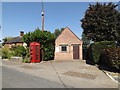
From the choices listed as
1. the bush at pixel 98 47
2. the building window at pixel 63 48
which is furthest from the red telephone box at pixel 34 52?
the bush at pixel 98 47

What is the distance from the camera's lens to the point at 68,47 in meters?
17.6

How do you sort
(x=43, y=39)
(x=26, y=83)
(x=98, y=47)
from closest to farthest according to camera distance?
(x=26, y=83) < (x=98, y=47) < (x=43, y=39)

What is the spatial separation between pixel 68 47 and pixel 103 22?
6.31m

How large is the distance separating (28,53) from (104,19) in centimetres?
1148

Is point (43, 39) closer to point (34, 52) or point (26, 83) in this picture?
point (34, 52)

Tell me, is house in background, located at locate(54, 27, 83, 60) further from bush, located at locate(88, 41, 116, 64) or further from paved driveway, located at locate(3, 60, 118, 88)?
paved driveway, located at locate(3, 60, 118, 88)

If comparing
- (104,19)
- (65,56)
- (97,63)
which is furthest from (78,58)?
(104,19)

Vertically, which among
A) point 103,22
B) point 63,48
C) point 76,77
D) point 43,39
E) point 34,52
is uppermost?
point 103,22

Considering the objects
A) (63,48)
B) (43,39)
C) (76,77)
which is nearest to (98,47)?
(76,77)

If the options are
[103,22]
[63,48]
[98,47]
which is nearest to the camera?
Result: [98,47]

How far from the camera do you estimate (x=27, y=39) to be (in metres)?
15.4

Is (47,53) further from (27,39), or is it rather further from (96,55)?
(96,55)

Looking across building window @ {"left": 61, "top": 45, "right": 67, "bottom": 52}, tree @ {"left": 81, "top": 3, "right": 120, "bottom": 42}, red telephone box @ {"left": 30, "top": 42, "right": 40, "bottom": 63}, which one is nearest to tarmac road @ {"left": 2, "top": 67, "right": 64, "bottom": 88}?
red telephone box @ {"left": 30, "top": 42, "right": 40, "bottom": 63}

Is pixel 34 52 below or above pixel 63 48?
below
